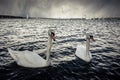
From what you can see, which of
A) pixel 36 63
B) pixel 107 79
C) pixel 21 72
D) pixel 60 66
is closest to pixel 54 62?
pixel 60 66

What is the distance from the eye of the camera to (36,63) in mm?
9398

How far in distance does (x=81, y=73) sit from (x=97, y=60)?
319 centimetres

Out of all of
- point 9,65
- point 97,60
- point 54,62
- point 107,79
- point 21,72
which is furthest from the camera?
point 97,60

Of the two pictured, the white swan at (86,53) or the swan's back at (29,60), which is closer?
the swan's back at (29,60)

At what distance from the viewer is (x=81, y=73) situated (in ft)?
30.0

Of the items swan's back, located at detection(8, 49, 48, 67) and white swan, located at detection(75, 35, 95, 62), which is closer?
swan's back, located at detection(8, 49, 48, 67)

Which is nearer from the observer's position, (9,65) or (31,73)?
(31,73)

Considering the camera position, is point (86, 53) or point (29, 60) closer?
point (29, 60)

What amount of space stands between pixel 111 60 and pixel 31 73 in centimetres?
655

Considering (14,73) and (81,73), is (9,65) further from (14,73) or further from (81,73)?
(81,73)

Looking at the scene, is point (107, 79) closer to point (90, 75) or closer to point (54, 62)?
point (90, 75)

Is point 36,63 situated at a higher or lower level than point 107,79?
higher

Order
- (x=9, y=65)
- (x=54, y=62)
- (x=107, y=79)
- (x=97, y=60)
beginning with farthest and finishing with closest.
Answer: (x=97, y=60), (x=54, y=62), (x=9, y=65), (x=107, y=79)

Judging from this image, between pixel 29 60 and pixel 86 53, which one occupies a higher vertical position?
pixel 86 53
